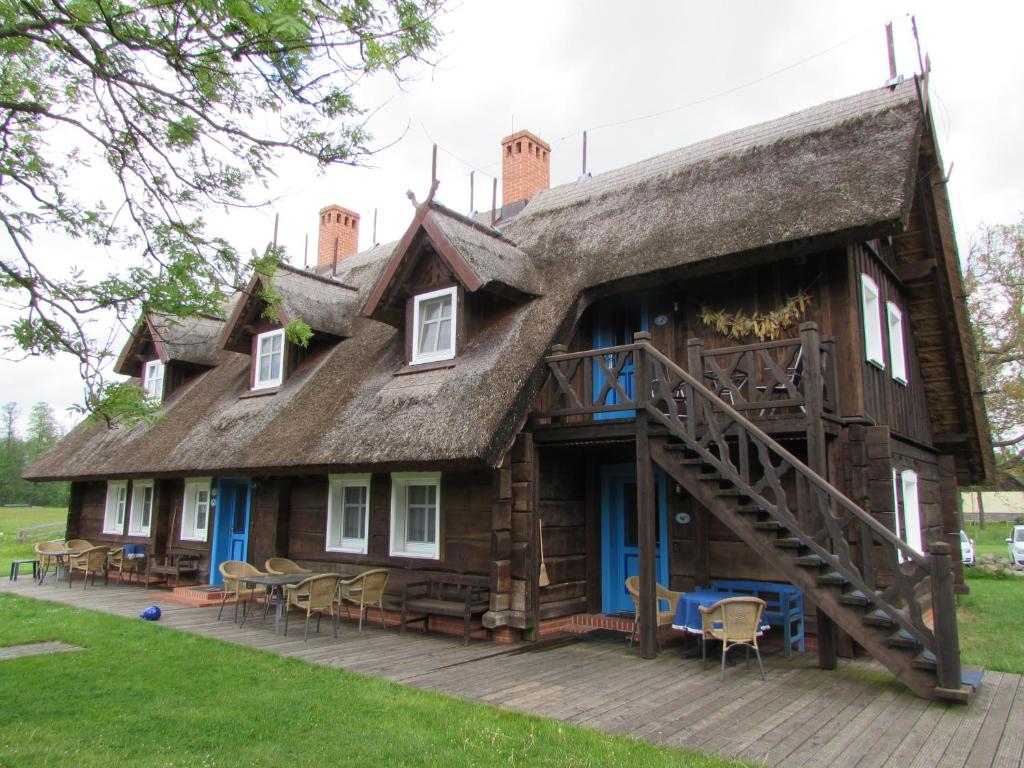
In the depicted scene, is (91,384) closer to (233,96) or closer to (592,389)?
(233,96)

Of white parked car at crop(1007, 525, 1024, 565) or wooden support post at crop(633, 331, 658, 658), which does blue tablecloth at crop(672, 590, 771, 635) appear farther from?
white parked car at crop(1007, 525, 1024, 565)

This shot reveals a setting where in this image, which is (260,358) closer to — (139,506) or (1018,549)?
(139,506)

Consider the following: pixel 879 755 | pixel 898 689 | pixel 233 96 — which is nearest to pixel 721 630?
pixel 898 689

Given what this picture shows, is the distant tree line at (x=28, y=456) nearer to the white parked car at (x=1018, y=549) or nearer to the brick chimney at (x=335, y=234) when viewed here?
the brick chimney at (x=335, y=234)

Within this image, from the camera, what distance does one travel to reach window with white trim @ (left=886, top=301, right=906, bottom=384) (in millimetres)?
11195

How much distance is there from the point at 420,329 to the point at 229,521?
6.33 metres

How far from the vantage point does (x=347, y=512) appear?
12.8 metres

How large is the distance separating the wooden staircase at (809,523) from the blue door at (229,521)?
315 inches

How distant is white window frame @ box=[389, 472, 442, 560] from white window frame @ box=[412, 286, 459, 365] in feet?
6.25

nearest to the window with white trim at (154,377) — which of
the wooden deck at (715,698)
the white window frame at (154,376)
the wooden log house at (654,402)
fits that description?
the white window frame at (154,376)

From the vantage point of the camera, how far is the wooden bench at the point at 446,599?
384 inches

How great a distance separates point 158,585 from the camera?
15523mm

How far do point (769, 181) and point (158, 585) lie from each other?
568 inches

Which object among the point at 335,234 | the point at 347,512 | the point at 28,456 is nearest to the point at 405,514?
the point at 347,512
